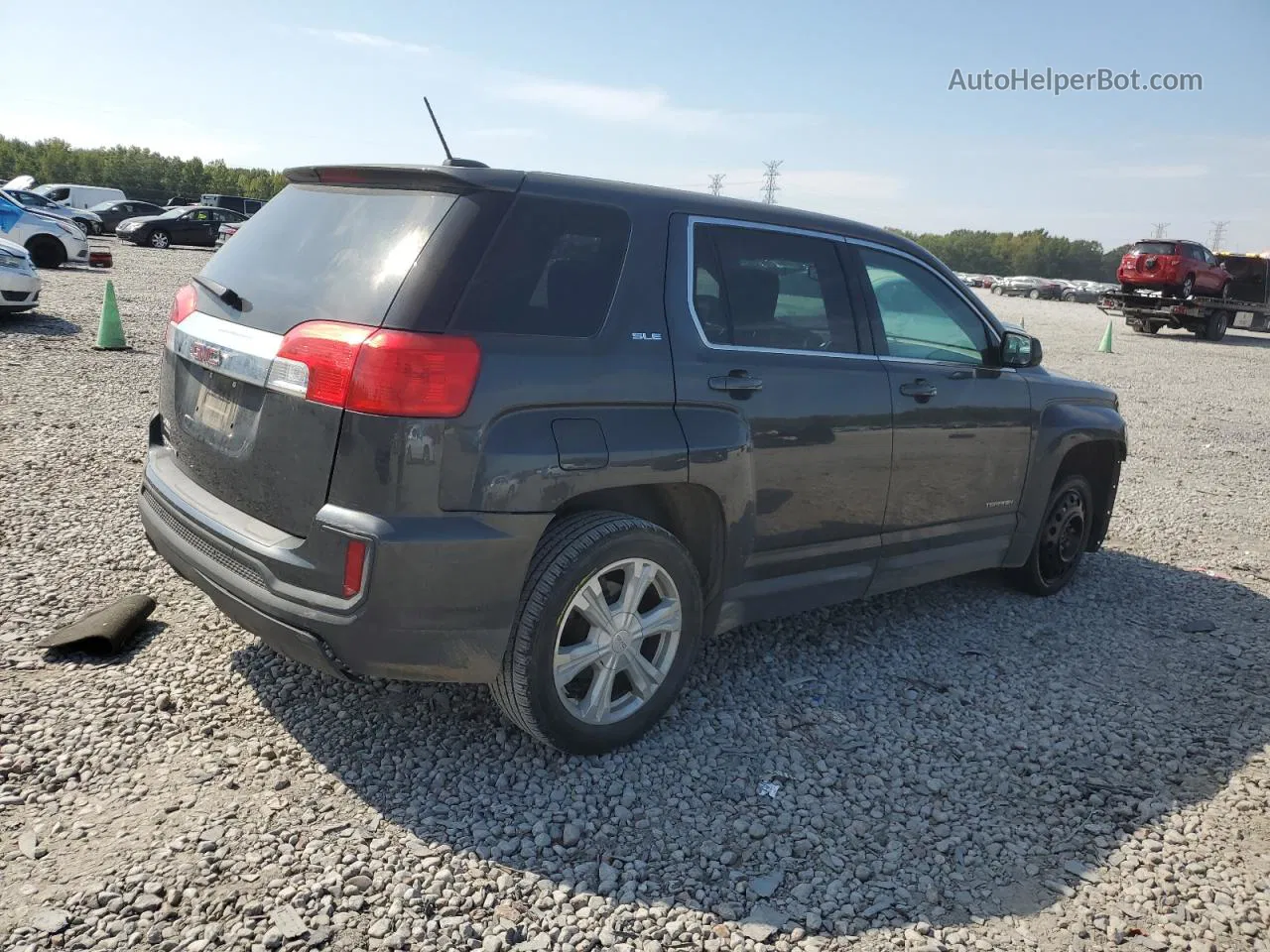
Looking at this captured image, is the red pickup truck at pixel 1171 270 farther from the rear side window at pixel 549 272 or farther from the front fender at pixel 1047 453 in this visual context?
→ the rear side window at pixel 549 272

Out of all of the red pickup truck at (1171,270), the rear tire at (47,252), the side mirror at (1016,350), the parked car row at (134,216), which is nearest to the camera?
the side mirror at (1016,350)

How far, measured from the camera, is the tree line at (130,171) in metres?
64.2

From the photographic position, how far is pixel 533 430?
2975 mm

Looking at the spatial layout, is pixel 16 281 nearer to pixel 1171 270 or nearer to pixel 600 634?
pixel 600 634

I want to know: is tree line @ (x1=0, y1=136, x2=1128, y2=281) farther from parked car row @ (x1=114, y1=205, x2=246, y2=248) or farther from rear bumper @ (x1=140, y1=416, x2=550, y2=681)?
rear bumper @ (x1=140, y1=416, x2=550, y2=681)

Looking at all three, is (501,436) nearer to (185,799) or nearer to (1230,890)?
(185,799)

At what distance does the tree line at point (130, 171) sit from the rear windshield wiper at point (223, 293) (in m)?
65.9

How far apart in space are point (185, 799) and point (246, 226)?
2.07 m

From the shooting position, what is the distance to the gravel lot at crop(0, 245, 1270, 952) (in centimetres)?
264

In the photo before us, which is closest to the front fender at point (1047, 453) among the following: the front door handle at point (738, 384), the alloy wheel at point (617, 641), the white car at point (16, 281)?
the front door handle at point (738, 384)

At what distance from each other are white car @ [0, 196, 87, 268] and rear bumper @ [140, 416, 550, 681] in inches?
743

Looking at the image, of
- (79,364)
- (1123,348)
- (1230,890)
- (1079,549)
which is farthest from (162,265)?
(1230,890)

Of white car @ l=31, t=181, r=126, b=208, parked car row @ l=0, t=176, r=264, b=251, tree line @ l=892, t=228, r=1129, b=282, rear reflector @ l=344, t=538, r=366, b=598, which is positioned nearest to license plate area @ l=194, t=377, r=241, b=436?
rear reflector @ l=344, t=538, r=366, b=598

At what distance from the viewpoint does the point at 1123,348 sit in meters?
23.3
